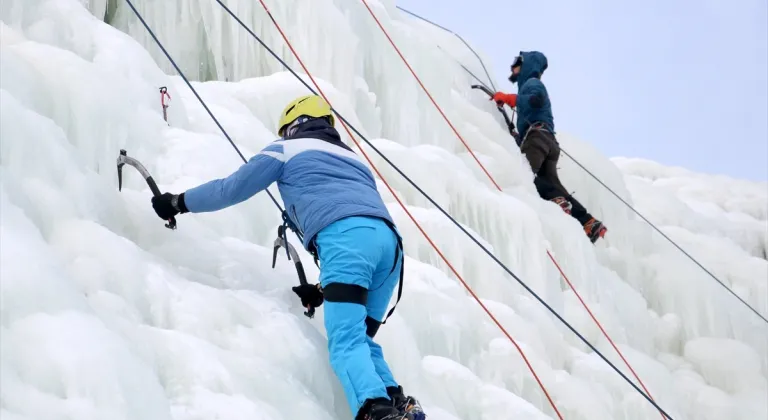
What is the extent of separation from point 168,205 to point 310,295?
1.82 ft

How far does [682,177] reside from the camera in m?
13.4

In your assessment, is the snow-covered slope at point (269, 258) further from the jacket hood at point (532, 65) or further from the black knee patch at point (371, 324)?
the jacket hood at point (532, 65)

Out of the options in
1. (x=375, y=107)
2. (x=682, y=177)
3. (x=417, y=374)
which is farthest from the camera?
(x=682, y=177)

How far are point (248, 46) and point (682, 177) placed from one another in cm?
971

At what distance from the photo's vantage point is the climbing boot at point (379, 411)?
7.37 feet

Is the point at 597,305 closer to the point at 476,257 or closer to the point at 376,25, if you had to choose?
the point at 476,257

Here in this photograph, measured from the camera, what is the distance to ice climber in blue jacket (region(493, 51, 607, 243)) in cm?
651

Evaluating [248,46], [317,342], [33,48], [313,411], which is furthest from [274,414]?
[248,46]

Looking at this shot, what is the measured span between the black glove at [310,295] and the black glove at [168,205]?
48cm

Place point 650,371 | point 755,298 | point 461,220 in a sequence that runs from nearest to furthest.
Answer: point 461,220 < point 650,371 < point 755,298

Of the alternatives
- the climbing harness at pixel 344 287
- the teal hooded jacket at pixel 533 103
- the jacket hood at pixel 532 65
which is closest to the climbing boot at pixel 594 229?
the teal hooded jacket at pixel 533 103

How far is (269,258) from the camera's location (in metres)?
3.04

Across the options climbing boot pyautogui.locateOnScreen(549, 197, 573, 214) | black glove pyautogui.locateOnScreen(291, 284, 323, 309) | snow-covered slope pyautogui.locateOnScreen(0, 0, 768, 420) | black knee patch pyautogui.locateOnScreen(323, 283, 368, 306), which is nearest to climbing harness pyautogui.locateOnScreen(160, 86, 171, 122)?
snow-covered slope pyautogui.locateOnScreen(0, 0, 768, 420)

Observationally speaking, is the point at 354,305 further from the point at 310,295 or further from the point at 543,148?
the point at 543,148
